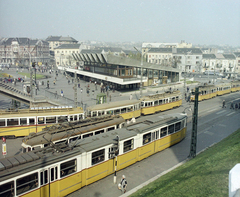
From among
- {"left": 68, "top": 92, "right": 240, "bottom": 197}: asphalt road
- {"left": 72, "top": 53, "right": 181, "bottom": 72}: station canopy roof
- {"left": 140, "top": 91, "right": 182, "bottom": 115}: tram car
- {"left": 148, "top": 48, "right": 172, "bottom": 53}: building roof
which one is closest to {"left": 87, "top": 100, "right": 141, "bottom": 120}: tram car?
{"left": 140, "top": 91, "right": 182, "bottom": 115}: tram car

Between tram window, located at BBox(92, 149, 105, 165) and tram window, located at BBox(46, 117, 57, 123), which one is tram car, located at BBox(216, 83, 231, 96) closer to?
tram window, located at BBox(46, 117, 57, 123)

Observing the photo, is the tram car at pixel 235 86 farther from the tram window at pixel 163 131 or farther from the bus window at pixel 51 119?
the bus window at pixel 51 119

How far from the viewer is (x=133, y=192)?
11.3 m

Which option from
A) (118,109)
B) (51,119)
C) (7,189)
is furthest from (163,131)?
(7,189)

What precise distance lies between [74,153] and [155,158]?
6.70 metres

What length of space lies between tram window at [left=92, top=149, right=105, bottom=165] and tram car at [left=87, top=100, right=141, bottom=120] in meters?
9.07

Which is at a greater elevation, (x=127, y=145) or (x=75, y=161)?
(x=75, y=161)

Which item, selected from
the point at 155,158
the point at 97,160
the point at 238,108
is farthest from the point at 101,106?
the point at 238,108

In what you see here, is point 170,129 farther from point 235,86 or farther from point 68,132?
point 235,86

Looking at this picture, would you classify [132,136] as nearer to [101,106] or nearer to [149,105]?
[101,106]

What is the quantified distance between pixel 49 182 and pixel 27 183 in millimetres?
Result: 1004

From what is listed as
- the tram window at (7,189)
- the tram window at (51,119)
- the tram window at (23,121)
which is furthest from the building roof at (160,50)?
the tram window at (7,189)

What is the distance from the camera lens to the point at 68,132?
14.2 m

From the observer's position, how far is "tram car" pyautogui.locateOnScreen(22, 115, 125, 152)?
43.7 ft
